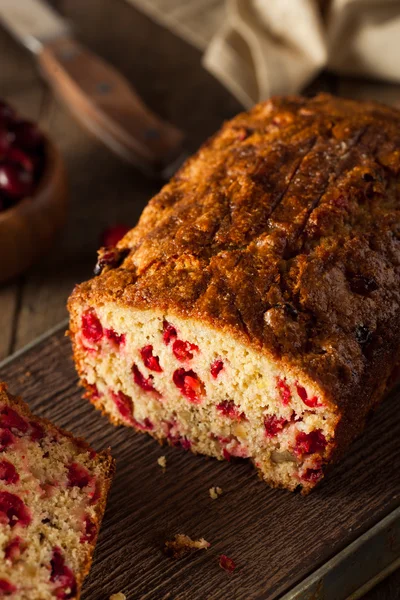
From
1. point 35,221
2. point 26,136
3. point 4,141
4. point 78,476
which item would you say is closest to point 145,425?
point 78,476

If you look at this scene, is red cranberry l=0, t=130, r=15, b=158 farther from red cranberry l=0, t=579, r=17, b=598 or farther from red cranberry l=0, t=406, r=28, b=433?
red cranberry l=0, t=579, r=17, b=598

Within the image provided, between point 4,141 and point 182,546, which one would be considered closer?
point 182,546

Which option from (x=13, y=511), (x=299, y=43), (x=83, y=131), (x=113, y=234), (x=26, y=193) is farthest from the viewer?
(x=83, y=131)

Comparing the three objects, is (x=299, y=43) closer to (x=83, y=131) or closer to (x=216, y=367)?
(x=83, y=131)

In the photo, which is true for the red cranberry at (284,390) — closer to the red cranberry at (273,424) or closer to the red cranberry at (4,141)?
the red cranberry at (273,424)

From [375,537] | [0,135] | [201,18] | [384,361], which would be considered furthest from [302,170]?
[201,18]

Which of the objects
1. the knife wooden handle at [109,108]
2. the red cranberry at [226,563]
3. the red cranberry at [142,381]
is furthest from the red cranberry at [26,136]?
the red cranberry at [226,563]

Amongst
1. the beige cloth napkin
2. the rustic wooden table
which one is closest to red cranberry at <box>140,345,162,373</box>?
the rustic wooden table
